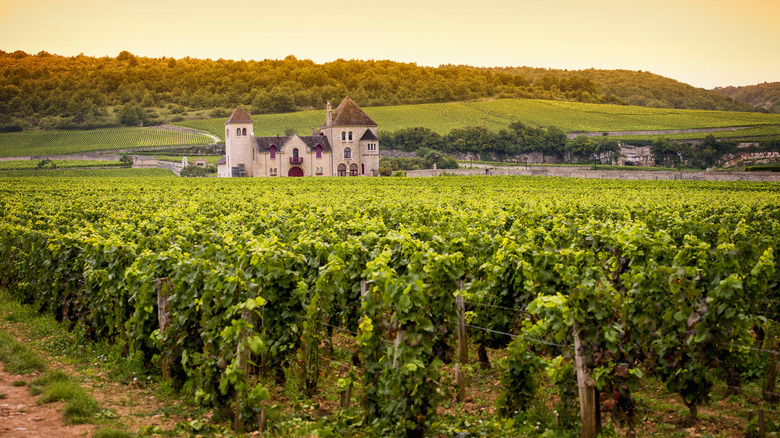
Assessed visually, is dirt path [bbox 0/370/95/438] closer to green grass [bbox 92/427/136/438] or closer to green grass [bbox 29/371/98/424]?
green grass [bbox 29/371/98/424]

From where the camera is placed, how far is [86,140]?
12456 cm

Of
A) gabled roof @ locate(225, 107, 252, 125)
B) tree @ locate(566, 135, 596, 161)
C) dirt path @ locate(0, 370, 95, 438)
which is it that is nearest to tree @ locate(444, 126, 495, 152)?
tree @ locate(566, 135, 596, 161)

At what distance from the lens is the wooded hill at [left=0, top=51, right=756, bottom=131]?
505 ft

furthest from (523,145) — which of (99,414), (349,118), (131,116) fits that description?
(99,414)

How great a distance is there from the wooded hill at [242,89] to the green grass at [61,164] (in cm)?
4941

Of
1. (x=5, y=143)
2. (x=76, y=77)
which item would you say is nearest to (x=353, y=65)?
(x=76, y=77)

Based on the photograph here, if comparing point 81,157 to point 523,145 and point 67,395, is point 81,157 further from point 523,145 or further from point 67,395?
point 67,395

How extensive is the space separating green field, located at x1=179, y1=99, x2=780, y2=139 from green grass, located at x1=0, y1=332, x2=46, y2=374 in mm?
118025

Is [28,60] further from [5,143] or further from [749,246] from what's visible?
[749,246]

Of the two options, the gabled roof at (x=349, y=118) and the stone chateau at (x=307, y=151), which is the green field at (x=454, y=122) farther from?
the gabled roof at (x=349, y=118)

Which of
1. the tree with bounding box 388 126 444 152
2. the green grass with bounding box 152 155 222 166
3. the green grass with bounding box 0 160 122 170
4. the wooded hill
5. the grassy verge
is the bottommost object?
the grassy verge

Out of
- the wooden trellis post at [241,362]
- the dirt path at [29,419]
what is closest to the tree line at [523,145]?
the dirt path at [29,419]

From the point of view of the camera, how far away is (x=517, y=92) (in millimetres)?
178375

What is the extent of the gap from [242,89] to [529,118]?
82.2 metres
